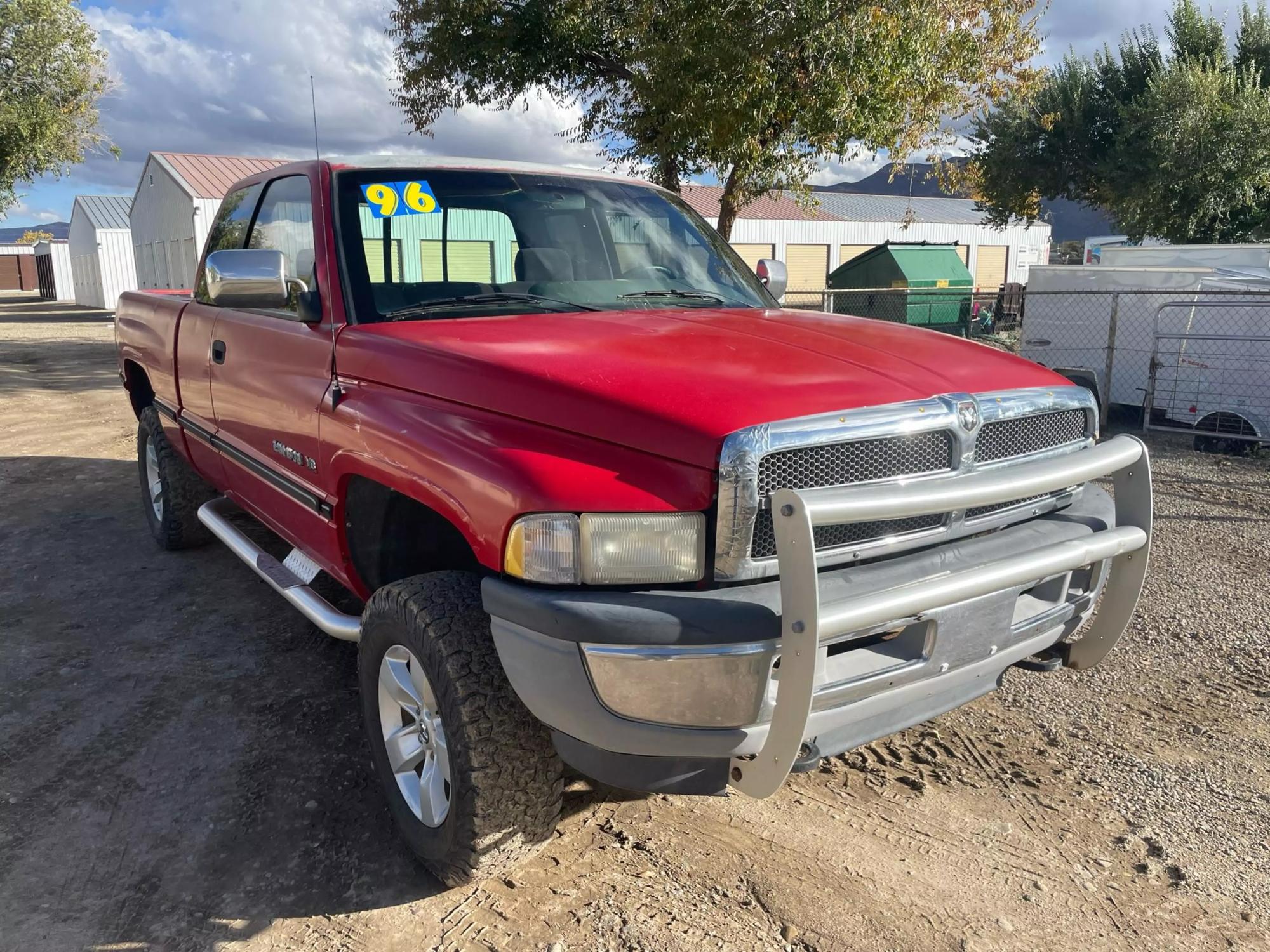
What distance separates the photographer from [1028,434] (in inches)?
107

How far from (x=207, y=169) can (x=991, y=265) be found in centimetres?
3678

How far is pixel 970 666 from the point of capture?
2.45 meters

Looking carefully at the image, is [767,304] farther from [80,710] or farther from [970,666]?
[80,710]

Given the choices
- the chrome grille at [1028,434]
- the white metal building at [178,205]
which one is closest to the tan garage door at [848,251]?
the white metal building at [178,205]

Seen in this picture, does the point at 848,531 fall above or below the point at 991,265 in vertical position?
below

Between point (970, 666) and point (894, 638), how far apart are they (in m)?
0.23

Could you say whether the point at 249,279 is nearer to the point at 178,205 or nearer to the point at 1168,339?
the point at 1168,339

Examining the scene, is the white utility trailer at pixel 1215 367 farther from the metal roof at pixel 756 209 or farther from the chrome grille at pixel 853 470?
the metal roof at pixel 756 209

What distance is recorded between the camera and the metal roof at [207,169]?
3056 centimetres

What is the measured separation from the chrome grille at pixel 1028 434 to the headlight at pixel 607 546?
35.4 inches

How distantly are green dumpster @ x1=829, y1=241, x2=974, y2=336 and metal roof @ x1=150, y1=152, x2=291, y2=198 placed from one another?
62.7 feet

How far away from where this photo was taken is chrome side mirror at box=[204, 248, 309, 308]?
10.2 ft

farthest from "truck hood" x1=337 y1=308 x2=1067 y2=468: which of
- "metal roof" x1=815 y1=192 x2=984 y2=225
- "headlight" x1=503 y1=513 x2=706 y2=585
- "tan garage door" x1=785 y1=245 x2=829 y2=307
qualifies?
"metal roof" x1=815 y1=192 x2=984 y2=225

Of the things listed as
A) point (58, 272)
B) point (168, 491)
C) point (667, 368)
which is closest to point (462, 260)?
point (667, 368)
